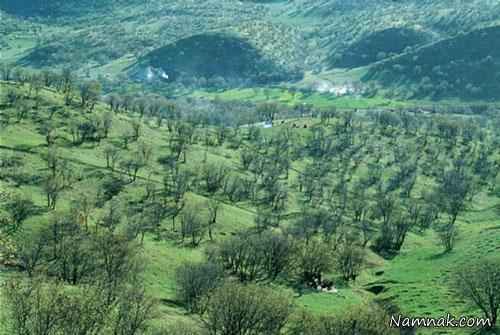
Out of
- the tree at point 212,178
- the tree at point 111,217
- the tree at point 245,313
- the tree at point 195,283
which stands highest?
the tree at point 245,313

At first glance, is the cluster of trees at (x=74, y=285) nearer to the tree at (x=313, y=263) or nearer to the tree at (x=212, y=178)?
the tree at (x=313, y=263)

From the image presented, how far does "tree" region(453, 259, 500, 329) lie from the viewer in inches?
2790

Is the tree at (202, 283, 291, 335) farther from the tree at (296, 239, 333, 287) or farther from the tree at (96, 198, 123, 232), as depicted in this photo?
the tree at (96, 198, 123, 232)

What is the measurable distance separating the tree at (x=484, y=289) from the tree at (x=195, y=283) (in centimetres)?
4010

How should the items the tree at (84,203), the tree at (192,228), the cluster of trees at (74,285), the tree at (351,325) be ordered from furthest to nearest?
1. the tree at (192,228)
2. the tree at (84,203)
3. the tree at (351,325)
4. the cluster of trees at (74,285)

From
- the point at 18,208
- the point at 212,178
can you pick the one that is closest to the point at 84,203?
the point at 18,208

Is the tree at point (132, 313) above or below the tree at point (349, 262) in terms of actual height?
above

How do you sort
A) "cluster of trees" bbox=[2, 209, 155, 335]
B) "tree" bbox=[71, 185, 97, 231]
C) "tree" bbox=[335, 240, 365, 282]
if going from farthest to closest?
1. "tree" bbox=[335, 240, 365, 282]
2. "tree" bbox=[71, 185, 97, 231]
3. "cluster of trees" bbox=[2, 209, 155, 335]

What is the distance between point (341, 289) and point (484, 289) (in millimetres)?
40945

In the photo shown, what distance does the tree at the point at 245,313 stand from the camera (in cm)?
6781

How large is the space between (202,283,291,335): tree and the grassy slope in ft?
35.9

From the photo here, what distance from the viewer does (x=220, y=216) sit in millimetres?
146500

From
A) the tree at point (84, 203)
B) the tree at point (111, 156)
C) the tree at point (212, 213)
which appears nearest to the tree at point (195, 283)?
the tree at point (84, 203)

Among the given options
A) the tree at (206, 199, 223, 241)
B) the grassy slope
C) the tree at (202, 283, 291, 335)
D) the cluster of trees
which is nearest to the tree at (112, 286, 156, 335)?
the cluster of trees
